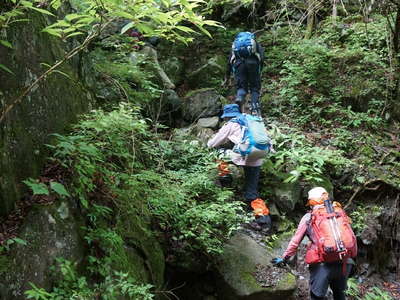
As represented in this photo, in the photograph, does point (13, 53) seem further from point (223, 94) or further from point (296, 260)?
point (223, 94)

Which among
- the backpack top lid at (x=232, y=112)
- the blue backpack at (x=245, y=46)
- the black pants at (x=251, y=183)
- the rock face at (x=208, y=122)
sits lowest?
the black pants at (x=251, y=183)

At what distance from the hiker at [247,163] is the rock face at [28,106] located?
9.22 ft

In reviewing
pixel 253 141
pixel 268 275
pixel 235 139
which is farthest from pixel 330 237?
pixel 235 139

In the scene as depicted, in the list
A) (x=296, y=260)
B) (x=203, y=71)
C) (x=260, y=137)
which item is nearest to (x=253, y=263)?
(x=296, y=260)

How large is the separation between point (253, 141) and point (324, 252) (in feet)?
7.03

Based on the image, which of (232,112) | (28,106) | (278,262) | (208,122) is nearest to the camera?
(28,106)

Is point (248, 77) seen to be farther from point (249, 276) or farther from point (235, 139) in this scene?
point (249, 276)

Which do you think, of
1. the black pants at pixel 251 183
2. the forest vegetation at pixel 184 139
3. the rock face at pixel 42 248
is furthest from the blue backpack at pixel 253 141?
the rock face at pixel 42 248

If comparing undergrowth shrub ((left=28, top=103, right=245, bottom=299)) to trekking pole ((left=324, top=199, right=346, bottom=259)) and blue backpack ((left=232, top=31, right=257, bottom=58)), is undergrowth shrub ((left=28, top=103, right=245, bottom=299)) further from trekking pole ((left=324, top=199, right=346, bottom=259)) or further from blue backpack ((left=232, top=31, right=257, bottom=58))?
blue backpack ((left=232, top=31, right=257, bottom=58))

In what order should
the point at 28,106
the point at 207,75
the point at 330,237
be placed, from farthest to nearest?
the point at 207,75, the point at 330,237, the point at 28,106

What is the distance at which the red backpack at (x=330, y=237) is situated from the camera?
15.8 feet

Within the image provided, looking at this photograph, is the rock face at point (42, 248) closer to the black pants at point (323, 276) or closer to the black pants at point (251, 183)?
the black pants at point (323, 276)

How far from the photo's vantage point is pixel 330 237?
4.85m

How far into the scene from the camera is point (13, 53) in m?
3.41
